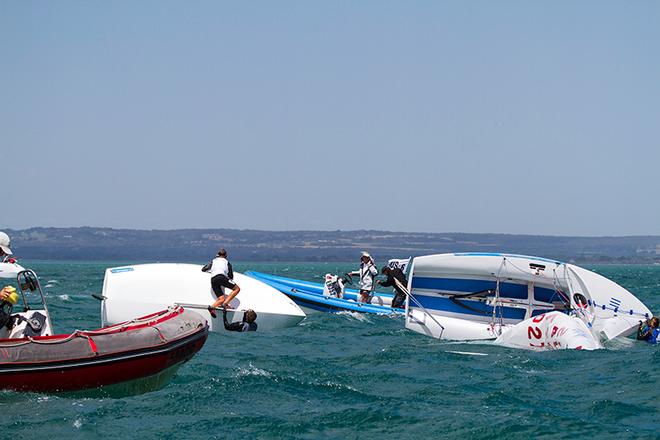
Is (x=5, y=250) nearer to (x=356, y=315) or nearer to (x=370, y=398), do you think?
(x=370, y=398)

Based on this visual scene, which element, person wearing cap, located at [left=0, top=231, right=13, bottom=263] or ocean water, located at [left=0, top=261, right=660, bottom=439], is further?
person wearing cap, located at [left=0, top=231, right=13, bottom=263]

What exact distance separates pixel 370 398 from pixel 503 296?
10.8m

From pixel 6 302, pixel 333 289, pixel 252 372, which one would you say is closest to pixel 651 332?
pixel 252 372

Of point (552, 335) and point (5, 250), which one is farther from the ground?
point (5, 250)

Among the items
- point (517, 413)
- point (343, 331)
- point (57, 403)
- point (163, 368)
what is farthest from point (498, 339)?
point (57, 403)

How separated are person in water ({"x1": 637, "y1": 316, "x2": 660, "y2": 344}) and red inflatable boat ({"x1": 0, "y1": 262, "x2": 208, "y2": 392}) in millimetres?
11489

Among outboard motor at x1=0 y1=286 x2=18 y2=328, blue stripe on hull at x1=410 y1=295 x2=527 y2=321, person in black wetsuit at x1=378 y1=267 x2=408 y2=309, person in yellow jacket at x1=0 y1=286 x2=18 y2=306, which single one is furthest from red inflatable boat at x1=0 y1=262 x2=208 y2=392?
person in black wetsuit at x1=378 y1=267 x2=408 y2=309

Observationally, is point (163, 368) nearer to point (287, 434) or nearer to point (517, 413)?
point (287, 434)

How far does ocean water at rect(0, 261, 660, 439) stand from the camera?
459 inches

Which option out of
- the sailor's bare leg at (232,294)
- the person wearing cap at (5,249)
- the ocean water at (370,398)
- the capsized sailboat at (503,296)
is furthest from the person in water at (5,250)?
the capsized sailboat at (503,296)

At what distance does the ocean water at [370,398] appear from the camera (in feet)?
38.2

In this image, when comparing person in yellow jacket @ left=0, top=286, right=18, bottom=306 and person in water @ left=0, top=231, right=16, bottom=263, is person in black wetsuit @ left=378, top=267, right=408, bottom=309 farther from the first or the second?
person in yellow jacket @ left=0, top=286, right=18, bottom=306

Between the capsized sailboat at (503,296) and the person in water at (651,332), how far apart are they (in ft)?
1.10

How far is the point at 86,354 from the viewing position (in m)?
12.6
